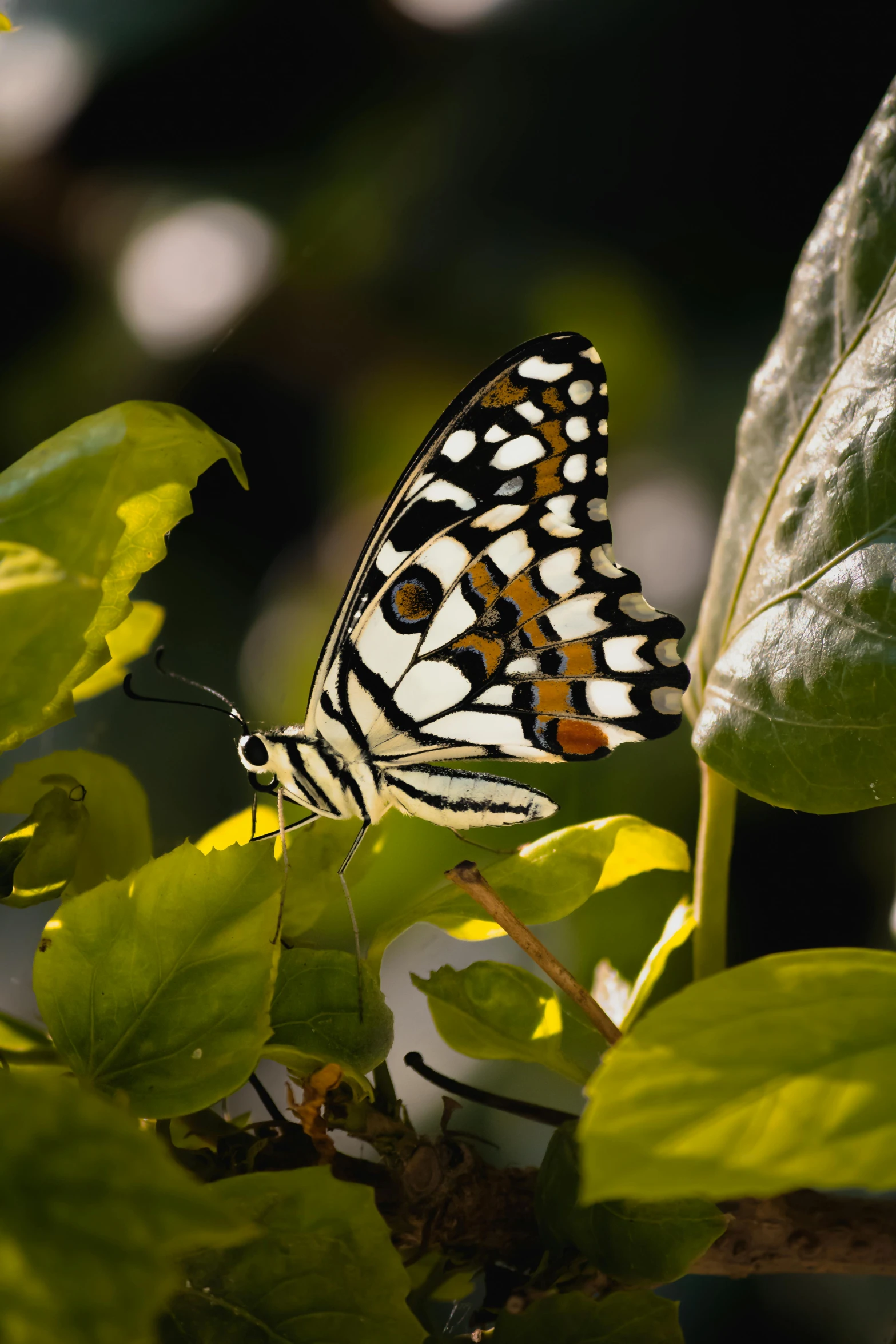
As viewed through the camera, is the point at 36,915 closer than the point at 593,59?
Yes

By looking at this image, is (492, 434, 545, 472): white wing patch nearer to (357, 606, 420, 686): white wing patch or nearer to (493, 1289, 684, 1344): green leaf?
(357, 606, 420, 686): white wing patch

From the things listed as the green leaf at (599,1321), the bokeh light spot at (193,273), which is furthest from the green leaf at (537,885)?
the bokeh light spot at (193,273)

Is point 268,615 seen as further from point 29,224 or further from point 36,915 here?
point 29,224

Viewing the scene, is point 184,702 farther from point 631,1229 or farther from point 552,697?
point 631,1229

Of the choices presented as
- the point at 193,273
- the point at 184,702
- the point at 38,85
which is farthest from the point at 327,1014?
the point at 38,85

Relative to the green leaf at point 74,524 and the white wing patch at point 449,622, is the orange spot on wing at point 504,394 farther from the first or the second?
the green leaf at point 74,524

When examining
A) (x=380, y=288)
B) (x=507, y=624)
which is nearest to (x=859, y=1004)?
(x=507, y=624)
